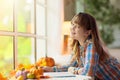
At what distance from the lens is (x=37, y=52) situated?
13.2ft

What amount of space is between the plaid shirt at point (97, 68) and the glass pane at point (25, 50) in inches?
38.8

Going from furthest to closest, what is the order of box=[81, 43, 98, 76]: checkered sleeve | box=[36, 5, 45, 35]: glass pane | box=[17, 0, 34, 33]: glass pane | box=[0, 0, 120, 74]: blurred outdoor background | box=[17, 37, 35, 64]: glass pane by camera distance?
box=[36, 5, 45, 35]: glass pane
box=[0, 0, 120, 74]: blurred outdoor background
box=[17, 0, 34, 33]: glass pane
box=[17, 37, 35, 64]: glass pane
box=[81, 43, 98, 76]: checkered sleeve

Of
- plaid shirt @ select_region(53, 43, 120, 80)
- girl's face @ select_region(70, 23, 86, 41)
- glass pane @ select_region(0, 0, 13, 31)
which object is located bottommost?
plaid shirt @ select_region(53, 43, 120, 80)

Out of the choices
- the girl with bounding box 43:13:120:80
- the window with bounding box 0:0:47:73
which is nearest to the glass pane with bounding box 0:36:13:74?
the window with bounding box 0:0:47:73

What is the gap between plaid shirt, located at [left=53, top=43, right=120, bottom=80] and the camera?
201 cm

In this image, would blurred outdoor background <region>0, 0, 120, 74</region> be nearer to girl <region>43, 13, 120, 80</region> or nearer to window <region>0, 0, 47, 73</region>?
window <region>0, 0, 47, 73</region>

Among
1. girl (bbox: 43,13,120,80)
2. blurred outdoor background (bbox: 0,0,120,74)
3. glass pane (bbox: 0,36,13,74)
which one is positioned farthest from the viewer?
blurred outdoor background (bbox: 0,0,120,74)

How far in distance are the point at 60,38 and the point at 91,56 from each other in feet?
7.35

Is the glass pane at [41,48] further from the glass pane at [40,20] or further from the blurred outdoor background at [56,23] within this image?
the glass pane at [40,20]

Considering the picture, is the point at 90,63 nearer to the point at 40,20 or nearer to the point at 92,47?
the point at 92,47

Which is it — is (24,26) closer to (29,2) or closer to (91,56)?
(29,2)

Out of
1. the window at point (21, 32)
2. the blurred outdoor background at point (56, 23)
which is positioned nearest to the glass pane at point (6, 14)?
the window at point (21, 32)

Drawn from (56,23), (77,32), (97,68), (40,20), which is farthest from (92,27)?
(56,23)

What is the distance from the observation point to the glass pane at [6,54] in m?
2.82
